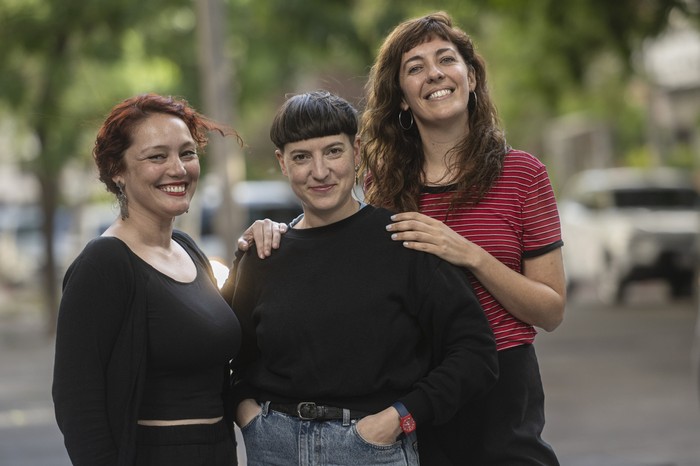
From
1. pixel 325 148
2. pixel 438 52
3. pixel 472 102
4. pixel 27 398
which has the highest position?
pixel 438 52

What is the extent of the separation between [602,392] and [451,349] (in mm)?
8656

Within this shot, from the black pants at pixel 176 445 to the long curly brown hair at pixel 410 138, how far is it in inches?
32.8

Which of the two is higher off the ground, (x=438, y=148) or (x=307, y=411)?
(x=438, y=148)

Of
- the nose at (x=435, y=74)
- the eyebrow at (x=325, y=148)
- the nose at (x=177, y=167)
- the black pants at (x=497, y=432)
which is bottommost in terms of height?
the black pants at (x=497, y=432)

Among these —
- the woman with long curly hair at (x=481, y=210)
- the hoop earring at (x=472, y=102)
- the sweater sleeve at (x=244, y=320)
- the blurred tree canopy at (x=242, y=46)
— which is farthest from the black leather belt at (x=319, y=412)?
the blurred tree canopy at (x=242, y=46)

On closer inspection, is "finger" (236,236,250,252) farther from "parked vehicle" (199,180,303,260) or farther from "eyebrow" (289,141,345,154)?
"parked vehicle" (199,180,303,260)

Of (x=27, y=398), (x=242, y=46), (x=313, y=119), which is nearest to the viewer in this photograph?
(x=313, y=119)

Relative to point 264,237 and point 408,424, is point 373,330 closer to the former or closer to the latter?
point 408,424

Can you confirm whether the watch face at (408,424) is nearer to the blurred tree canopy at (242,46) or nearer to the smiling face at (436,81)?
the smiling face at (436,81)

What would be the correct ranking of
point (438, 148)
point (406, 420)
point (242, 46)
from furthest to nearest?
point (242, 46), point (438, 148), point (406, 420)

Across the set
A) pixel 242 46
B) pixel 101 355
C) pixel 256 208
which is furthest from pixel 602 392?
pixel 242 46

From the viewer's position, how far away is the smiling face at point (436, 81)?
3809 mm

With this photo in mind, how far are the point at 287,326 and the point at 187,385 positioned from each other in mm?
339

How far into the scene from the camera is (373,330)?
3502 millimetres
